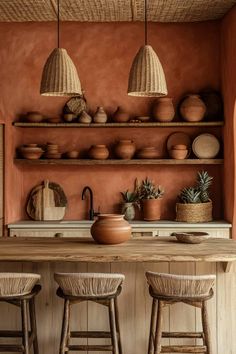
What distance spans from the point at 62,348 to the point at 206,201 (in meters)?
2.93

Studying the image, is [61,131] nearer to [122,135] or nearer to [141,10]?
[122,135]

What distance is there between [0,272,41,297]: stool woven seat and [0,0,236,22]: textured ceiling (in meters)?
3.02

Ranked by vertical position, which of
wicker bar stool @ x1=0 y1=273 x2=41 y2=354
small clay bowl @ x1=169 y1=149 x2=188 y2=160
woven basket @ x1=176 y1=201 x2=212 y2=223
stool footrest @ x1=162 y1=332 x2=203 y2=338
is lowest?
stool footrest @ x1=162 y1=332 x2=203 y2=338

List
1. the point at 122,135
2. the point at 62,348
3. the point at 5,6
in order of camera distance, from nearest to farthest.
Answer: the point at 62,348
the point at 5,6
the point at 122,135

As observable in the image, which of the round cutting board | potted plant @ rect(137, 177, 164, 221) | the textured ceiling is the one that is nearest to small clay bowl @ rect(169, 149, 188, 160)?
the round cutting board

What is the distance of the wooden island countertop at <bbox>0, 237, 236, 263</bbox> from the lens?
334 centimetres

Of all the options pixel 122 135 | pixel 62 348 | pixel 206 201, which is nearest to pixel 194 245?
pixel 62 348

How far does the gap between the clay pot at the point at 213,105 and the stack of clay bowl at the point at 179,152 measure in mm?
461

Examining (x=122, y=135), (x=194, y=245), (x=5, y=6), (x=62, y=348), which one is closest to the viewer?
(x=62, y=348)

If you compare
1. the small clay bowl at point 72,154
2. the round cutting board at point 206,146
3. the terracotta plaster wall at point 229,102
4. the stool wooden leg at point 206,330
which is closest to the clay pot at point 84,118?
the small clay bowl at point 72,154

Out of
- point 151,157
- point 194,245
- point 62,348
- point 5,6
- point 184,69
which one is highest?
point 5,6

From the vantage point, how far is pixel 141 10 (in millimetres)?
5637

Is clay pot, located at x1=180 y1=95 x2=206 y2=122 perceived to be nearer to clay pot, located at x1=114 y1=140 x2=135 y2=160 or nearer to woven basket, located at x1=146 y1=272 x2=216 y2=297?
clay pot, located at x1=114 y1=140 x2=135 y2=160

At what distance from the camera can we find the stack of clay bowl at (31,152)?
233 inches
